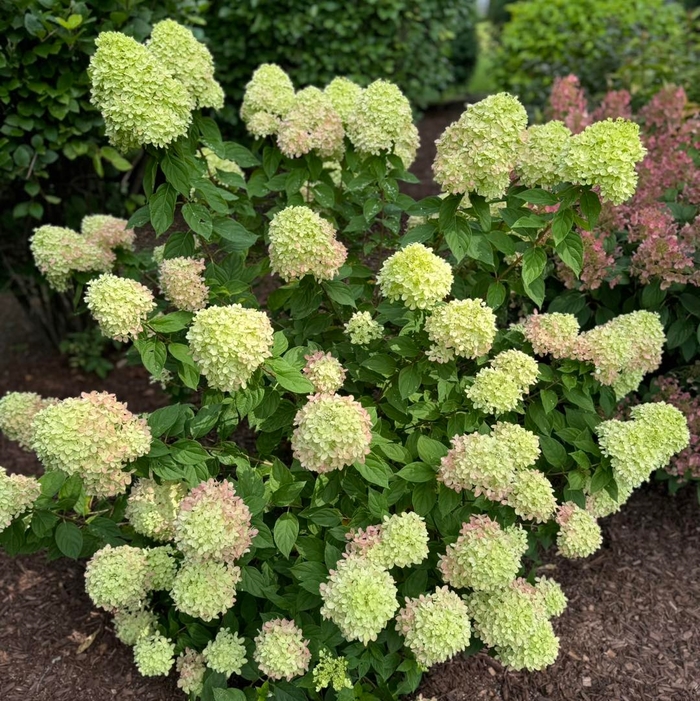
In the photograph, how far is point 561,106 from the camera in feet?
15.2

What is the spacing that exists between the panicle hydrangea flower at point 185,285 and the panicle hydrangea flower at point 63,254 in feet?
1.70

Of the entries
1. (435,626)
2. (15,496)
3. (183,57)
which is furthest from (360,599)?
(183,57)

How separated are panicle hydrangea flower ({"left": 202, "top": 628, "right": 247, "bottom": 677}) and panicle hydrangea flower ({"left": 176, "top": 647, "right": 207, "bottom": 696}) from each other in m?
0.11

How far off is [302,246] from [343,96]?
0.98 meters

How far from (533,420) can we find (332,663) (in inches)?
43.6

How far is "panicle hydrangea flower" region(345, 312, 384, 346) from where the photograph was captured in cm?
254

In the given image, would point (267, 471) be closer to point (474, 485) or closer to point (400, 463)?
point (400, 463)

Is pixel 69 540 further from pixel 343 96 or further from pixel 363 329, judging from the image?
pixel 343 96

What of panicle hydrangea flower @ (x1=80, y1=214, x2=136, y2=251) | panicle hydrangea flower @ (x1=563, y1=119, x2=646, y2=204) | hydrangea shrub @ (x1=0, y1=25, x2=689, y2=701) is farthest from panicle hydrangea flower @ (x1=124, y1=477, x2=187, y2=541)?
panicle hydrangea flower @ (x1=563, y1=119, x2=646, y2=204)

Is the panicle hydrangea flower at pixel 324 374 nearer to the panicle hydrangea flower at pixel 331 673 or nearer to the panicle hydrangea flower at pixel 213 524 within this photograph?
the panicle hydrangea flower at pixel 213 524

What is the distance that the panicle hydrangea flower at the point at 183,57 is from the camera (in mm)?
2598

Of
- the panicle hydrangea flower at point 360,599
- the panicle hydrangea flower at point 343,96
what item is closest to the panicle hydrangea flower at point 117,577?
the panicle hydrangea flower at point 360,599

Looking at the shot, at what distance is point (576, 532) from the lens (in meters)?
2.50

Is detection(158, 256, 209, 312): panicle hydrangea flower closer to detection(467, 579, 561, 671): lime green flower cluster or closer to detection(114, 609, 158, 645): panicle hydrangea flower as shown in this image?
Result: detection(114, 609, 158, 645): panicle hydrangea flower
